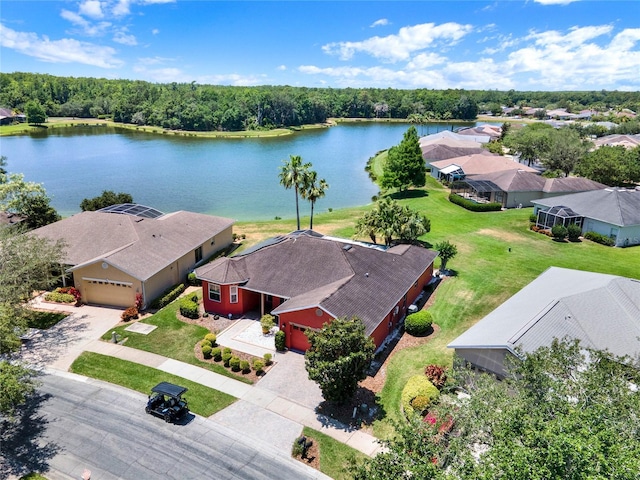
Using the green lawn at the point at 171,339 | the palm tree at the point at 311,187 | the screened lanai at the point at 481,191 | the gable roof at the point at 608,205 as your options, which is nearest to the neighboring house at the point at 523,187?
the screened lanai at the point at 481,191

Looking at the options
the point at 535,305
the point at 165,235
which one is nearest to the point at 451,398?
the point at 535,305

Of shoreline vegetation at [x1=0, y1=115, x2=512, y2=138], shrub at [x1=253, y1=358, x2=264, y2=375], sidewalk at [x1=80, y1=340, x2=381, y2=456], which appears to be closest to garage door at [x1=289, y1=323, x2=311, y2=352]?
shrub at [x1=253, y1=358, x2=264, y2=375]

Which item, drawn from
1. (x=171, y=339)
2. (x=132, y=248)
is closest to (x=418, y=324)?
(x=171, y=339)

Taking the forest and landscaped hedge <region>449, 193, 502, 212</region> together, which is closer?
landscaped hedge <region>449, 193, 502, 212</region>

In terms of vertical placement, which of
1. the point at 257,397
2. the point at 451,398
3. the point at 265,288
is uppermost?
the point at 451,398

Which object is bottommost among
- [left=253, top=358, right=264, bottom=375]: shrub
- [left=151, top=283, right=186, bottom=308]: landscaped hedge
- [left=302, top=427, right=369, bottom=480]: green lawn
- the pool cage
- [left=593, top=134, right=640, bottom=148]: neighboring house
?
[left=302, top=427, right=369, bottom=480]: green lawn

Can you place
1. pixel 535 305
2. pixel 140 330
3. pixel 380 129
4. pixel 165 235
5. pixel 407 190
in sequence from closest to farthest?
pixel 535 305
pixel 140 330
pixel 165 235
pixel 407 190
pixel 380 129

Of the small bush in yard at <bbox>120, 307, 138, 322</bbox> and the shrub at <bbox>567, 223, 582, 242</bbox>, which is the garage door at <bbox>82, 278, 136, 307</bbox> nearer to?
the small bush in yard at <bbox>120, 307, 138, 322</bbox>

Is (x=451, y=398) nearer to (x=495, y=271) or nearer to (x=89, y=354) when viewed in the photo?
(x=89, y=354)
